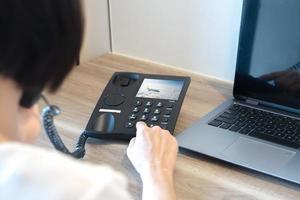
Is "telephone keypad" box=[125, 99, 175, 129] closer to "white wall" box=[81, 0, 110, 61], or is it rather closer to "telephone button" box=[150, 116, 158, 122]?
"telephone button" box=[150, 116, 158, 122]

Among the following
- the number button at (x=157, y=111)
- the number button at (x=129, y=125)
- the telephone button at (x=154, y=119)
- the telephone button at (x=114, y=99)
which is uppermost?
the telephone button at (x=114, y=99)

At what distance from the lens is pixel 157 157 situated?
0.95 meters

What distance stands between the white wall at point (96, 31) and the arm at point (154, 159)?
1.82ft

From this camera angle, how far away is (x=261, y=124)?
1.06 meters

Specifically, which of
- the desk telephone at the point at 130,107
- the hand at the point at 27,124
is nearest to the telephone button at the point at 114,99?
the desk telephone at the point at 130,107

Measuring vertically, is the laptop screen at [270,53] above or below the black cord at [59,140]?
above

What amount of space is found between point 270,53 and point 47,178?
770mm

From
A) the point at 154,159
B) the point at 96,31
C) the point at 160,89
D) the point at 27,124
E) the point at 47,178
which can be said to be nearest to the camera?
the point at 47,178

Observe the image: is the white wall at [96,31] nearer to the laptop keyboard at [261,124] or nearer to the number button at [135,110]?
the number button at [135,110]

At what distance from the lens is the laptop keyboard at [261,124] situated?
3.32 feet

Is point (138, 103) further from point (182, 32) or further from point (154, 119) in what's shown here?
point (182, 32)

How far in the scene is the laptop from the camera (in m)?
0.98

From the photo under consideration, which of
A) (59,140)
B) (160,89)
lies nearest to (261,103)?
(160,89)

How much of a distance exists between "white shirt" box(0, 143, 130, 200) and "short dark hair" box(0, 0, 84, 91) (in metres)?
0.08
